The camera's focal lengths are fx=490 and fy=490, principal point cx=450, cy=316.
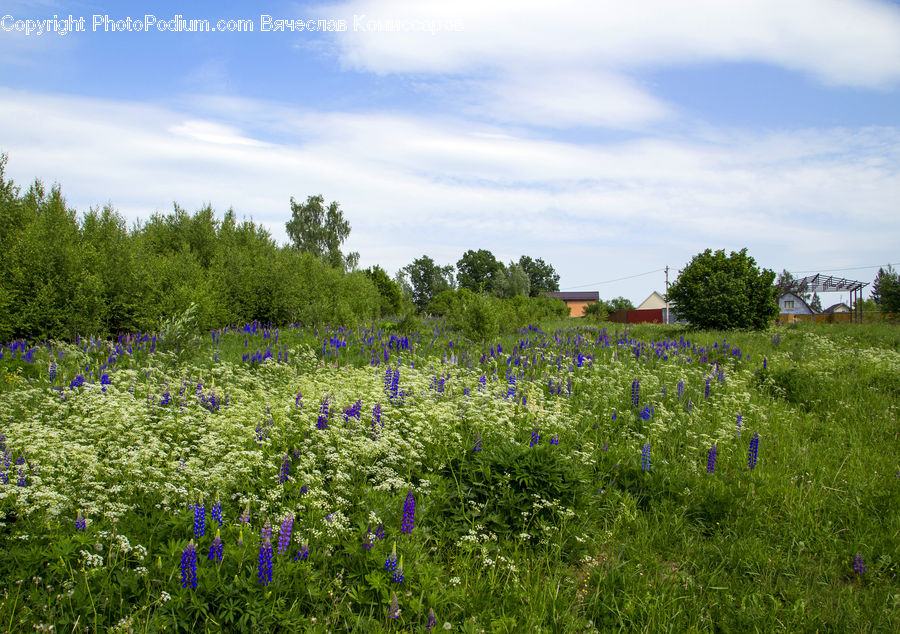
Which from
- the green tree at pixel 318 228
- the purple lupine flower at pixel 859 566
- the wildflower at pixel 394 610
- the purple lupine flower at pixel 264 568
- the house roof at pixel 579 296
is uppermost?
the green tree at pixel 318 228

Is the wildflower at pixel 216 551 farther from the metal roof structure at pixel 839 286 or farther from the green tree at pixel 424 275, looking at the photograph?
the green tree at pixel 424 275

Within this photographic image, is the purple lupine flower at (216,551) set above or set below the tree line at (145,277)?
below

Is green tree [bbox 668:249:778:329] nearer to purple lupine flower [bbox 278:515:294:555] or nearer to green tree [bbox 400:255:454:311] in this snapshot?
purple lupine flower [bbox 278:515:294:555]

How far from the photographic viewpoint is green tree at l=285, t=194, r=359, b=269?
160ft

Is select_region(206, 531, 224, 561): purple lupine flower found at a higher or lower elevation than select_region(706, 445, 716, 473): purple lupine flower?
higher

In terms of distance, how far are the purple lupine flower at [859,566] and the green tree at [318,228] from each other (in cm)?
4692

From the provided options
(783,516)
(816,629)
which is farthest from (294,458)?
(783,516)

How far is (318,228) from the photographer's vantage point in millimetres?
48812

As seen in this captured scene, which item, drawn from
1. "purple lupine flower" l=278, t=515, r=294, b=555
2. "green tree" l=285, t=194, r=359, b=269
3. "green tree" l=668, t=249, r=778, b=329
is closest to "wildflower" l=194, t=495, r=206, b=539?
"purple lupine flower" l=278, t=515, r=294, b=555

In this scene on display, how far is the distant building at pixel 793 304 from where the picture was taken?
204 feet

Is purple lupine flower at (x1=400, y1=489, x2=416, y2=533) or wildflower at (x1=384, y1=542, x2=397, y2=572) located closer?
wildflower at (x1=384, y1=542, x2=397, y2=572)

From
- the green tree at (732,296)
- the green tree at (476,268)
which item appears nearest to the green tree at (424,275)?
the green tree at (476,268)

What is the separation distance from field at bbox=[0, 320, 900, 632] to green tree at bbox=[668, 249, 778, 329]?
1504 cm

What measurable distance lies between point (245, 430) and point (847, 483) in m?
5.73
